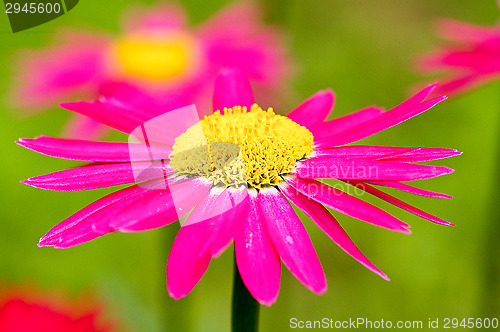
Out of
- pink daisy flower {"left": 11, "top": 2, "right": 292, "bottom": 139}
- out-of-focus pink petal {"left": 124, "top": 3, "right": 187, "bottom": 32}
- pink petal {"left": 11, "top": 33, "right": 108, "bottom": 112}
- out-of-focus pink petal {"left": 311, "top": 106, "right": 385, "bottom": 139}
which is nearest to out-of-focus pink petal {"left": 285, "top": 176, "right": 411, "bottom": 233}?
out-of-focus pink petal {"left": 311, "top": 106, "right": 385, "bottom": 139}

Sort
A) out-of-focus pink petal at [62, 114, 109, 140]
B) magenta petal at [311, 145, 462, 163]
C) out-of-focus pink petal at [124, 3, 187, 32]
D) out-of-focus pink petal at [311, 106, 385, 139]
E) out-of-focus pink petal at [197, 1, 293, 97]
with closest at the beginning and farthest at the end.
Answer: magenta petal at [311, 145, 462, 163], out-of-focus pink petal at [311, 106, 385, 139], out-of-focus pink petal at [62, 114, 109, 140], out-of-focus pink petal at [197, 1, 293, 97], out-of-focus pink petal at [124, 3, 187, 32]

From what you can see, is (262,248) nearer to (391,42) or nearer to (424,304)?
(424,304)

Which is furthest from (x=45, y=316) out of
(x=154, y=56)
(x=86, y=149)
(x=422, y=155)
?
(x=154, y=56)

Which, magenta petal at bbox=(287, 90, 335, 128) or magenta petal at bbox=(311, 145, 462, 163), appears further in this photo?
magenta petal at bbox=(287, 90, 335, 128)

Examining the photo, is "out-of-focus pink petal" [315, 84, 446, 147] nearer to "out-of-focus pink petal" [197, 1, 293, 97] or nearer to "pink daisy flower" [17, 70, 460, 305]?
"pink daisy flower" [17, 70, 460, 305]

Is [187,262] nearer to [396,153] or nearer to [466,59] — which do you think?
[396,153]

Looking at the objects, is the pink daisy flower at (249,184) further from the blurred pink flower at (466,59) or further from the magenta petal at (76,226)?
the blurred pink flower at (466,59)
